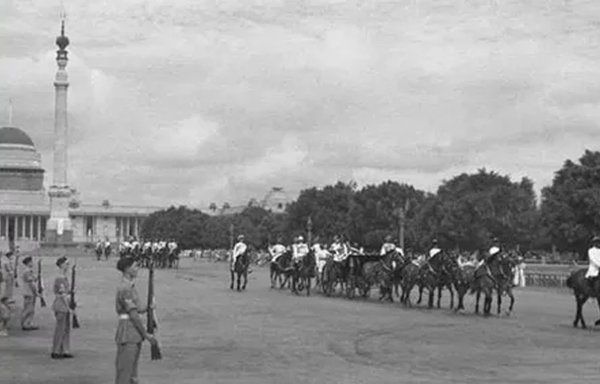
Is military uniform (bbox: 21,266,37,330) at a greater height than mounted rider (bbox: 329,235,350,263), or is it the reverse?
mounted rider (bbox: 329,235,350,263)

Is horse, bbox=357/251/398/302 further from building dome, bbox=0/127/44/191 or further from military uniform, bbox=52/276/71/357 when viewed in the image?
building dome, bbox=0/127/44/191

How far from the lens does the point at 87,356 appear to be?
18.9 m

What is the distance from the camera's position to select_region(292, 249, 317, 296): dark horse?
3862 centimetres

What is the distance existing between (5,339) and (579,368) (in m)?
11.2

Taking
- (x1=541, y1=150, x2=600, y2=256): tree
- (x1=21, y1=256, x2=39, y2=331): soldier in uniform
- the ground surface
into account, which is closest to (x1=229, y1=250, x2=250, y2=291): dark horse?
the ground surface

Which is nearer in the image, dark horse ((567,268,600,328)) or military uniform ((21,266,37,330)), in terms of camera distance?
military uniform ((21,266,37,330))

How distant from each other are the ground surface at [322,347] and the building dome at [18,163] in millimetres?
141795

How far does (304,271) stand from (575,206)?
27048 mm

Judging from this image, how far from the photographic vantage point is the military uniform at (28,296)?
77.0 ft

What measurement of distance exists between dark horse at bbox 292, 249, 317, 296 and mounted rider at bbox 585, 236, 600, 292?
45.9 ft

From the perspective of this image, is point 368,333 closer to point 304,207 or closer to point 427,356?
point 427,356

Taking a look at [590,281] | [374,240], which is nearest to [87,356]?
[590,281]

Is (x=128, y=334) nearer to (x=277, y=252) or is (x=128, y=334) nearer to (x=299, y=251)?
(x=299, y=251)

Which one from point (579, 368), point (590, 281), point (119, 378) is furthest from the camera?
point (590, 281)
